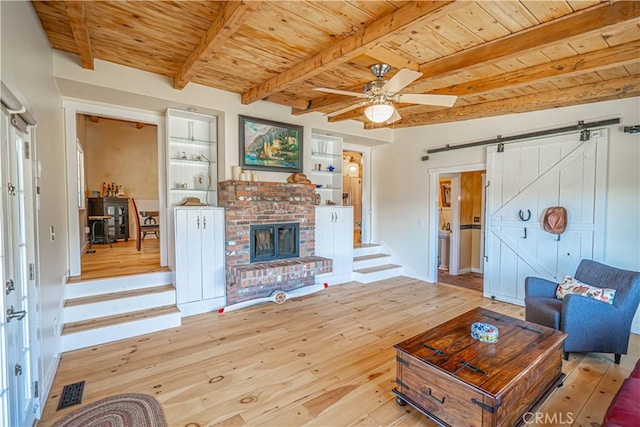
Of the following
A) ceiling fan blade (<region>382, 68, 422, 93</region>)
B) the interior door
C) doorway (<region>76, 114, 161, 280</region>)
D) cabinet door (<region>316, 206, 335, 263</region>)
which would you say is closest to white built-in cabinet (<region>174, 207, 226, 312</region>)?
cabinet door (<region>316, 206, 335, 263</region>)

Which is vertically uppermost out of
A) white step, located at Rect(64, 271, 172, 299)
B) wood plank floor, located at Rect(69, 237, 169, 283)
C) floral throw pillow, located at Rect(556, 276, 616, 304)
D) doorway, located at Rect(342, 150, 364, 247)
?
doorway, located at Rect(342, 150, 364, 247)

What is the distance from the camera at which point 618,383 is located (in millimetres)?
2582

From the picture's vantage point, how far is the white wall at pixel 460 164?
3637 mm

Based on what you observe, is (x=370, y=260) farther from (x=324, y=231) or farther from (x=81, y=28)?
(x=81, y=28)

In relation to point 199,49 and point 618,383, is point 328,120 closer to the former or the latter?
point 199,49

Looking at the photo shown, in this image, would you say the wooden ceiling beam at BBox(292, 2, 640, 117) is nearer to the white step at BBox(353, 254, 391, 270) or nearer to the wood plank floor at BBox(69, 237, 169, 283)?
the white step at BBox(353, 254, 391, 270)

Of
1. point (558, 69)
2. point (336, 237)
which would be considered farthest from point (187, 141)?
point (558, 69)

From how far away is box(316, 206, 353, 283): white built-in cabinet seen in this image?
533 cm

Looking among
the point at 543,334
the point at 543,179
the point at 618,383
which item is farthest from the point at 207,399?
the point at 543,179

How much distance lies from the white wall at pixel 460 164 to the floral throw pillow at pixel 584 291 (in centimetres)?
99

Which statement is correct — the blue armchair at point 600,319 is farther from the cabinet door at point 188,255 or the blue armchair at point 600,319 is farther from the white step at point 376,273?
the cabinet door at point 188,255

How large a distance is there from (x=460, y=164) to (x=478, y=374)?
414 cm

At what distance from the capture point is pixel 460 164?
526 centimetres

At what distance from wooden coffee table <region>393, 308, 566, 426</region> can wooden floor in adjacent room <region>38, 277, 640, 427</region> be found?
244 millimetres
